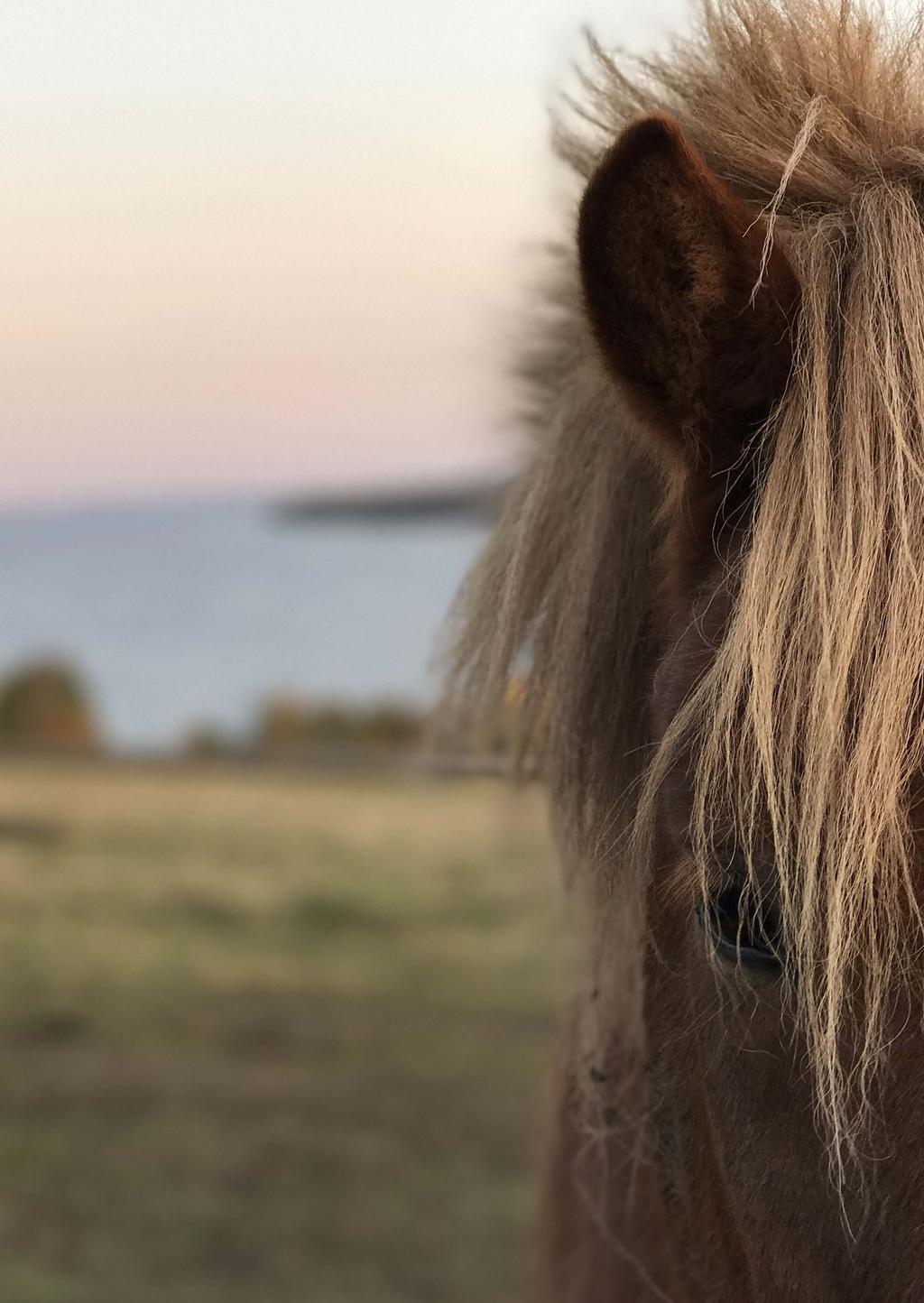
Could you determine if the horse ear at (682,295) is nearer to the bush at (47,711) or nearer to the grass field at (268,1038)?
the grass field at (268,1038)

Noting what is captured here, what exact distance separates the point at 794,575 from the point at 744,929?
25cm

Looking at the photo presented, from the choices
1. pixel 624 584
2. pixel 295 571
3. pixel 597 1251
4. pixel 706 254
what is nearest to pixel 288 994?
pixel 597 1251

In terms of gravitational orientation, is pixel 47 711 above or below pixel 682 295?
below

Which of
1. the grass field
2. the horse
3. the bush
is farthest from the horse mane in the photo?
the bush

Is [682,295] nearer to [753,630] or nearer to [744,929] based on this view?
[753,630]

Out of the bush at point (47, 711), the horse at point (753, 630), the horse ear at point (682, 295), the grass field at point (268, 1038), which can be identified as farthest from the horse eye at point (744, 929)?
the bush at point (47, 711)

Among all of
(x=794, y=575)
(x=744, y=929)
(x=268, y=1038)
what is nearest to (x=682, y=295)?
(x=794, y=575)

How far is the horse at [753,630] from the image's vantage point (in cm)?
86

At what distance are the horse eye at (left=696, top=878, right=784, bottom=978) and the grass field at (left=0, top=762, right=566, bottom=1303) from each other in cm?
70

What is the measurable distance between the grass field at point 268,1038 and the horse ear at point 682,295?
75 cm

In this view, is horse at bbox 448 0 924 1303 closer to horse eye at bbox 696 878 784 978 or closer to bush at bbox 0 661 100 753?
horse eye at bbox 696 878 784 978

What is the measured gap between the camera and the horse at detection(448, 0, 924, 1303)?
0.86m

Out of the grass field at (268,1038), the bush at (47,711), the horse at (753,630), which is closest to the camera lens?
the horse at (753,630)

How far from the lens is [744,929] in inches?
36.6
